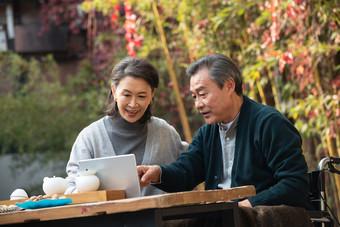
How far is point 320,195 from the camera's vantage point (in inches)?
92.0

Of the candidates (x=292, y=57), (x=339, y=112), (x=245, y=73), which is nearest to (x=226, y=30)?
(x=245, y=73)

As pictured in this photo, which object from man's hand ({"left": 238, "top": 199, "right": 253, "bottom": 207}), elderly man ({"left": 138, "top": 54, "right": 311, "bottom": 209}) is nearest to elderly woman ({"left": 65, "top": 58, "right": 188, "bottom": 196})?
elderly man ({"left": 138, "top": 54, "right": 311, "bottom": 209})

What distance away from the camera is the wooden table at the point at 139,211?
160 centimetres

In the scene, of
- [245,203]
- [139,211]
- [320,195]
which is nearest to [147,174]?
[245,203]

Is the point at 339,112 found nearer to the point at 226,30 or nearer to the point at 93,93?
the point at 226,30

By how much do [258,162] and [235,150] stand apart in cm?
12

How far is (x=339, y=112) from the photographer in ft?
11.6

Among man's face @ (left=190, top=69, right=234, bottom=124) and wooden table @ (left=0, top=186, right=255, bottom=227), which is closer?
wooden table @ (left=0, top=186, right=255, bottom=227)

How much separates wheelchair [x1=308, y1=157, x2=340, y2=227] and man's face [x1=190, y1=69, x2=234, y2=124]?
0.47 metres

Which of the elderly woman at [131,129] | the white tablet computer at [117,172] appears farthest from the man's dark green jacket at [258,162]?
the white tablet computer at [117,172]

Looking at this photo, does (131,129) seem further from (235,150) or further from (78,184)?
(78,184)

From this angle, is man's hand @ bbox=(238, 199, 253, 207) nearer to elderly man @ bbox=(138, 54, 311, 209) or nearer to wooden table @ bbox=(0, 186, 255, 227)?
elderly man @ bbox=(138, 54, 311, 209)

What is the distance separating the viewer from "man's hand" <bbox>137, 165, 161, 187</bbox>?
2.32 meters

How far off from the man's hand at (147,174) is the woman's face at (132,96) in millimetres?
406
